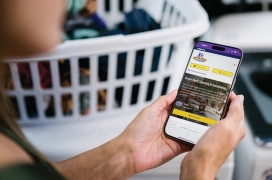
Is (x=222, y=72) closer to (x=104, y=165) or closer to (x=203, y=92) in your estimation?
(x=203, y=92)

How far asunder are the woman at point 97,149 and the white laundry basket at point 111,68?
Result: 5.2 inches

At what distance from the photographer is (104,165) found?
0.69 m

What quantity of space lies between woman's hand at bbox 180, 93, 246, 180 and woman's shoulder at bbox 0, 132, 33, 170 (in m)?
0.27

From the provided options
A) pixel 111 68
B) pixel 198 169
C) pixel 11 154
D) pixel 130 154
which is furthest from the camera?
pixel 111 68

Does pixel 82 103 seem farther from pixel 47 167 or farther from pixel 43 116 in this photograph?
pixel 47 167

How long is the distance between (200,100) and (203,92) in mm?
17

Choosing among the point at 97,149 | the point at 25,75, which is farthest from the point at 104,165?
the point at 25,75

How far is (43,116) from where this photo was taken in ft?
2.77

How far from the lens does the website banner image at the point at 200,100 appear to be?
26.6 inches

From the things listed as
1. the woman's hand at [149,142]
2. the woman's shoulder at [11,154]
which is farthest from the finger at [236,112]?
the woman's shoulder at [11,154]

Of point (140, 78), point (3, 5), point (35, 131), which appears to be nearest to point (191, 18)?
point (140, 78)

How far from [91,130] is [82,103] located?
65 millimetres

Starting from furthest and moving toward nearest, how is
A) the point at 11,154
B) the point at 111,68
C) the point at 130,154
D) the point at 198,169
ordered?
the point at 111,68, the point at 130,154, the point at 198,169, the point at 11,154

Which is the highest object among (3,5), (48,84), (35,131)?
(3,5)
